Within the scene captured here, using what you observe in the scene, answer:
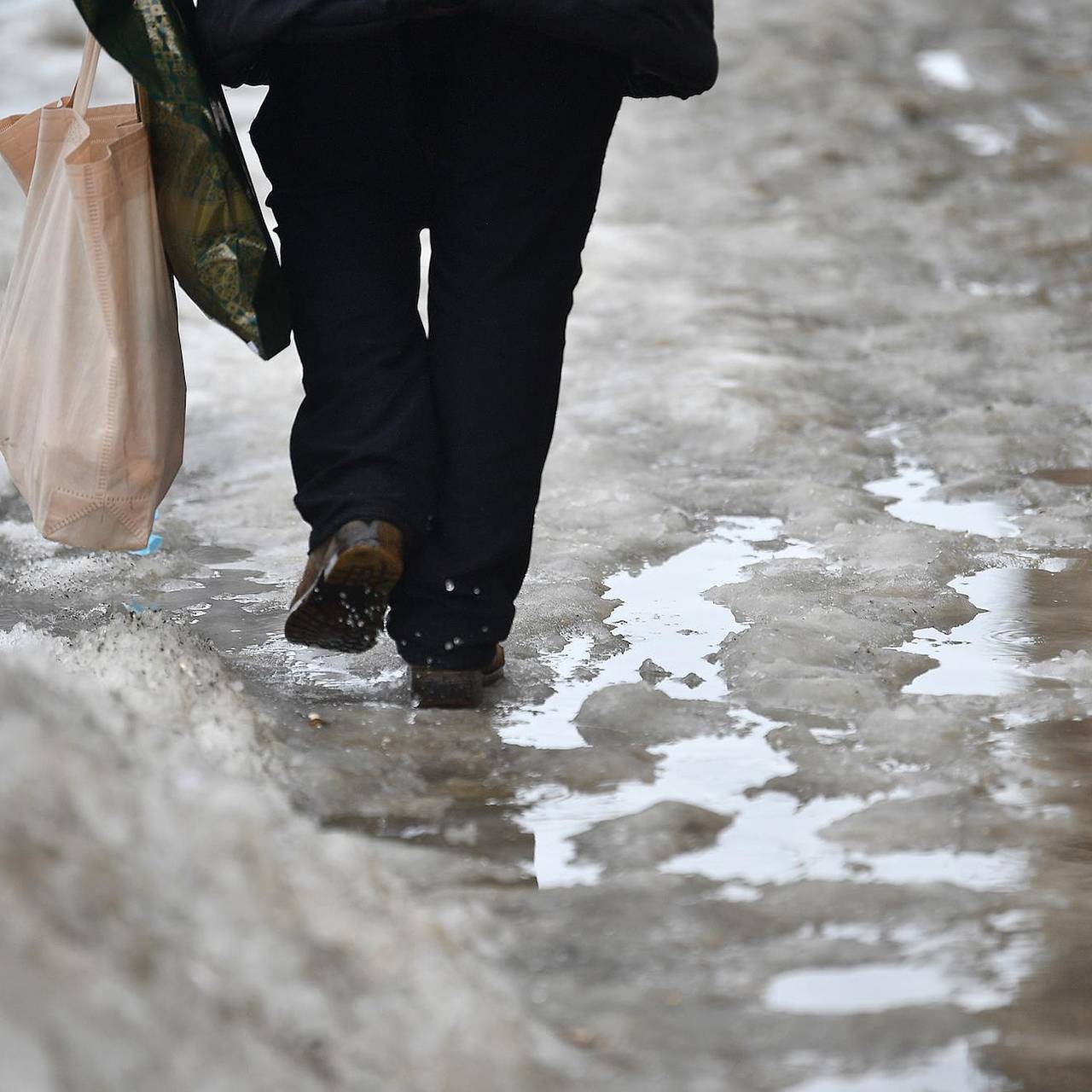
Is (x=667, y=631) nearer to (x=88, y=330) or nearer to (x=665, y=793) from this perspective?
(x=665, y=793)

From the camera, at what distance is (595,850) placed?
1.75m

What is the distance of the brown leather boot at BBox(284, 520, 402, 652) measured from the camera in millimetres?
1948

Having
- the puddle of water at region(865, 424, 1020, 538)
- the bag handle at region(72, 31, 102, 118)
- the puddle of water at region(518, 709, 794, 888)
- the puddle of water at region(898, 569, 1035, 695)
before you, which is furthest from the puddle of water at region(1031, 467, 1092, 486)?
the bag handle at region(72, 31, 102, 118)

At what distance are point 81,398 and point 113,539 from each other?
7.5 inches

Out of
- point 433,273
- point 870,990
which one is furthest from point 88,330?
point 870,990

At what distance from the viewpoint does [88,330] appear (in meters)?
2.02

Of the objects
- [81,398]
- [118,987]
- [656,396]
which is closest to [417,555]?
[81,398]

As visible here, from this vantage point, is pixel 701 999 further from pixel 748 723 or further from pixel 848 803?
pixel 748 723

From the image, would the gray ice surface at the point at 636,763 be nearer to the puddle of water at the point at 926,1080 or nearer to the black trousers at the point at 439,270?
the puddle of water at the point at 926,1080

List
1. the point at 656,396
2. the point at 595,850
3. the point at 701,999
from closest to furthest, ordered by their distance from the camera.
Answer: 1. the point at 701,999
2. the point at 595,850
3. the point at 656,396

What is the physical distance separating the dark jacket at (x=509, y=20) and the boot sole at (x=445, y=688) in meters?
0.78

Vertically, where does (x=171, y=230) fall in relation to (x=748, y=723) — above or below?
above

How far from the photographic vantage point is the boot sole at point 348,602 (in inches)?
76.8

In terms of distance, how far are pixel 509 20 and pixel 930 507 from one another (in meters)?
1.53
